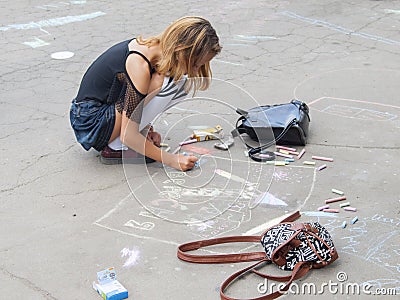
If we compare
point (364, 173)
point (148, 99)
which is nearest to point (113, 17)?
point (148, 99)

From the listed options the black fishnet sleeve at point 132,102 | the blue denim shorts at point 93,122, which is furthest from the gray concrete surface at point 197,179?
the black fishnet sleeve at point 132,102

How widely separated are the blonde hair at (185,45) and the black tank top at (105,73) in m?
0.13

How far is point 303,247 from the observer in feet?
8.74

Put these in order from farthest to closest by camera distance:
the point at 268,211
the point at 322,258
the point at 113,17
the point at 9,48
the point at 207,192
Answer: the point at 113,17, the point at 9,48, the point at 207,192, the point at 268,211, the point at 322,258

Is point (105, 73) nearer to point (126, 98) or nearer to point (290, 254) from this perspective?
point (126, 98)

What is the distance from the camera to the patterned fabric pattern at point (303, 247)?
2.65m

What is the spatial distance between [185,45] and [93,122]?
29.8 inches

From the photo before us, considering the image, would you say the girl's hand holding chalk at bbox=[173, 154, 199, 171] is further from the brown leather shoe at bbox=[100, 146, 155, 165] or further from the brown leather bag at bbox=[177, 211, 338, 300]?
the brown leather bag at bbox=[177, 211, 338, 300]

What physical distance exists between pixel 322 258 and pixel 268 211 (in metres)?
0.59

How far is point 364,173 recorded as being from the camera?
11.7 feet

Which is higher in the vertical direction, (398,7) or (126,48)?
(126,48)

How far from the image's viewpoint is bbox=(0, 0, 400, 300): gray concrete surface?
2.70 metres

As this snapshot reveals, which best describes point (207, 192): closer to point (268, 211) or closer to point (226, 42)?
point (268, 211)

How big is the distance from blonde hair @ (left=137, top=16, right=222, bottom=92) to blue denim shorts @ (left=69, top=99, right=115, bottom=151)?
0.44m
